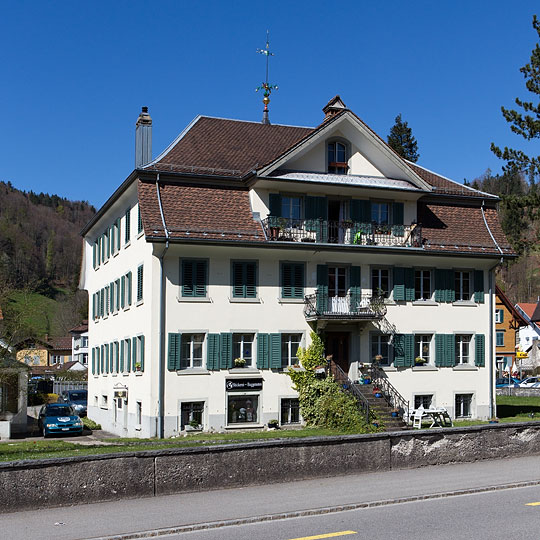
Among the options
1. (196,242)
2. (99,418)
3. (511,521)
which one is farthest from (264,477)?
(99,418)

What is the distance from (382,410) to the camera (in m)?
29.0

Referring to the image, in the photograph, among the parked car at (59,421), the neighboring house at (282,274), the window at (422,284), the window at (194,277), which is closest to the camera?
the neighboring house at (282,274)

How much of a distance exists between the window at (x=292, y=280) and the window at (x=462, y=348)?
285 inches

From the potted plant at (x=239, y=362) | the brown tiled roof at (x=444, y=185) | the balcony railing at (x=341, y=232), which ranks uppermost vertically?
the brown tiled roof at (x=444, y=185)

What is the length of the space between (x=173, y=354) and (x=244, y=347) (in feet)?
9.05

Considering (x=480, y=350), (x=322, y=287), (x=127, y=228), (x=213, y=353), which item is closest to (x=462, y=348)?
(x=480, y=350)

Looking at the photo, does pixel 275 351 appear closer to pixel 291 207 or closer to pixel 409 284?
pixel 291 207

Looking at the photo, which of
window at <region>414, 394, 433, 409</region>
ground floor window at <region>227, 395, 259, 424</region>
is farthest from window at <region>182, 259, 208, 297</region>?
Answer: window at <region>414, 394, 433, 409</region>

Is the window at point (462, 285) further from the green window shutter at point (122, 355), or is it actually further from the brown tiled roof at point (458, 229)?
the green window shutter at point (122, 355)

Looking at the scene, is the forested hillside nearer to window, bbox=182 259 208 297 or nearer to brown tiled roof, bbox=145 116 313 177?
brown tiled roof, bbox=145 116 313 177

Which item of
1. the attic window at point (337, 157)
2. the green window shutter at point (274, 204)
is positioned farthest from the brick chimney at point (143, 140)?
the attic window at point (337, 157)

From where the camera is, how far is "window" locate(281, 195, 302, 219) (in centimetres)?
3094

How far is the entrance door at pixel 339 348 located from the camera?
31830 mm

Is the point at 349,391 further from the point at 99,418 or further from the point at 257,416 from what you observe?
the point at 99,418
